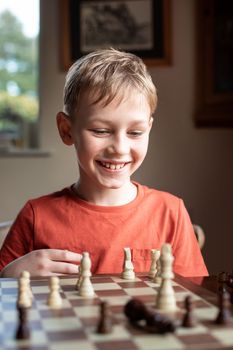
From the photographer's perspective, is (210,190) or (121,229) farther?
(210,190)

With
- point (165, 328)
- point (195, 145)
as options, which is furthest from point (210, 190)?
point (165, 328)

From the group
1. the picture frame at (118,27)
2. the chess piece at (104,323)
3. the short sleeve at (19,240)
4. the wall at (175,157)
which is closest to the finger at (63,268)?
the short sleeve at (19,240)

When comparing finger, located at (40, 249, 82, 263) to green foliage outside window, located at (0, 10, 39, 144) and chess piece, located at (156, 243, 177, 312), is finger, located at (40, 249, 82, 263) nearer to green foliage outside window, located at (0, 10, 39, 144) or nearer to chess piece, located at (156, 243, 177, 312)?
chess piece, located at (156, 243, 177, 312)

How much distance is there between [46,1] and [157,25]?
70 centimetres

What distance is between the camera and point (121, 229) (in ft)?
4.94

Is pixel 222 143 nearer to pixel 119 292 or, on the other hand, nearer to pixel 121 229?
pixel 121 229

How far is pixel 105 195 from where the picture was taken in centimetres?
155

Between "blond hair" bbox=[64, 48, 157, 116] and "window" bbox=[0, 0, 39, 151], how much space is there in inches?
81.9

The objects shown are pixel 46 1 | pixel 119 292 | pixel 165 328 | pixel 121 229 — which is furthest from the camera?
pixel 46 1

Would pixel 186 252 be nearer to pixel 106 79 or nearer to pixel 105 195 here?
pixel 105 195

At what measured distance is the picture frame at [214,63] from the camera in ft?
10.8

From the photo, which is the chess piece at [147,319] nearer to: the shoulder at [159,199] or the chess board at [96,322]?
the chess board at [96,322]

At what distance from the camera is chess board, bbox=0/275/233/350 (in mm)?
721

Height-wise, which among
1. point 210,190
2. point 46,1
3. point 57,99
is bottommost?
point 210,190
